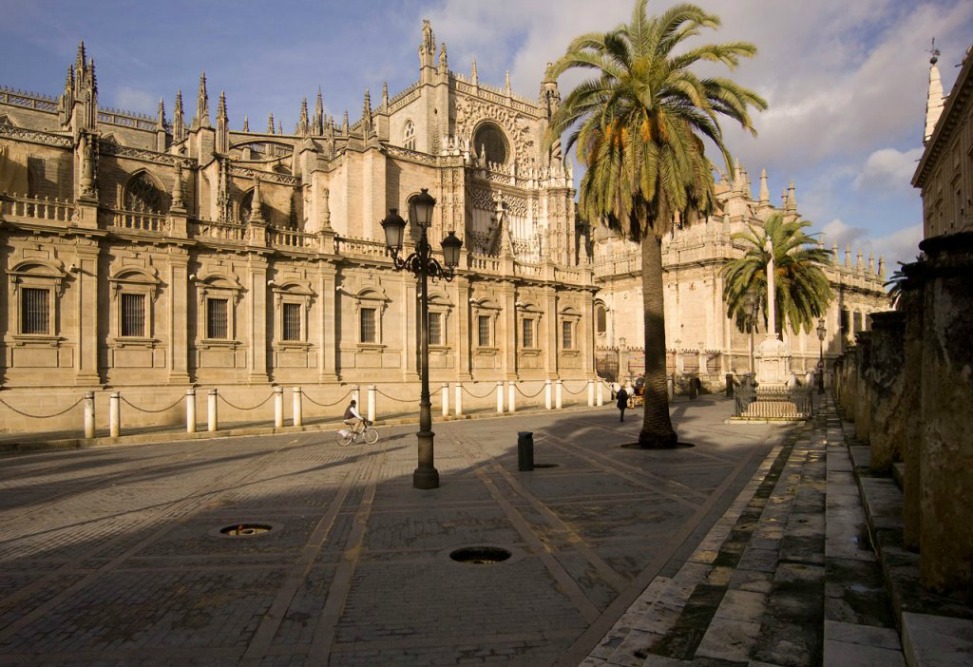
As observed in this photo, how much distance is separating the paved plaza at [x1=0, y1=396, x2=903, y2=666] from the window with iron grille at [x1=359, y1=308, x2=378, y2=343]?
52.3ft

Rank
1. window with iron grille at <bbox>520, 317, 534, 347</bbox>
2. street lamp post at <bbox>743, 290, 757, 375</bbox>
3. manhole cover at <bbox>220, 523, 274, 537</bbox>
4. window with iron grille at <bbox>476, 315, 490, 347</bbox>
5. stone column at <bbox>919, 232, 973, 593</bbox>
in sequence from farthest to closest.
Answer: street lamp post at <bbox>743, 290, 757, 375</bbox>, window with iron grille at <bbox>520, 317, 534, 347</bbox>, window with iron grille at <bbox>476, 315, 490, 347</bbox>, manhole cover at <bbox>220, 523, 274, 537</bbox>, stone column at <bbox>919, 232, 973, 593</bbox>

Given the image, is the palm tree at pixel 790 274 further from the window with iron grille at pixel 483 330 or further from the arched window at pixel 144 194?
the arched window at pixel 144 194

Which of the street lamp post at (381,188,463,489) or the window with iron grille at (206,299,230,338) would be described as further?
the window with iron grille at (206,299,230,338)

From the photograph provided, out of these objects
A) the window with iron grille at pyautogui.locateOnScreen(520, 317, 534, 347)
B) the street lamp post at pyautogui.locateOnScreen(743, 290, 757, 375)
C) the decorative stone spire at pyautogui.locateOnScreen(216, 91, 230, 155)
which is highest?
the decorative stone spire at pyautogui.locateOnScreen(216, 91, 230, 155)

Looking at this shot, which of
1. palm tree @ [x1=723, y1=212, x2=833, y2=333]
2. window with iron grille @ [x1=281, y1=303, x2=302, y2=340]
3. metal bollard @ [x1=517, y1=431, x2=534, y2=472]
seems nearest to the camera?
metal bollard @ [x1=517, y1=431, x2=534, y2=472]

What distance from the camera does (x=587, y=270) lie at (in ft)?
127

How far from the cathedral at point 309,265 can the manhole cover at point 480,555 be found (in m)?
12.8

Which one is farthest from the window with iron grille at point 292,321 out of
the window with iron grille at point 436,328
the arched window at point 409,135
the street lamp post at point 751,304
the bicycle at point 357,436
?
the street lamp post at point 751,304

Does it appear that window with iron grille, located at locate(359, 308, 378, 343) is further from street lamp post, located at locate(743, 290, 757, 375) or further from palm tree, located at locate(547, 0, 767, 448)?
street lamp post, located at locate(743, 290, 757, 375)

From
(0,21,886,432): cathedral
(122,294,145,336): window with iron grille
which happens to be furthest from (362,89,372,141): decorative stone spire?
(122,294,145,336): window with iron grille

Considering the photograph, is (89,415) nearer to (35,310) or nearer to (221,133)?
(35,310)

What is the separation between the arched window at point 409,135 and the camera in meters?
47.6

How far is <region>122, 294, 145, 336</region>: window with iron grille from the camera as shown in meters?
23.0

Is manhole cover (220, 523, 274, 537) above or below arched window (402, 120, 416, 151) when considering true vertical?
below
